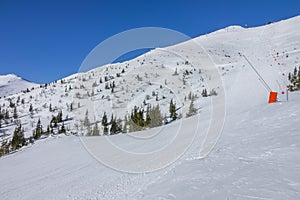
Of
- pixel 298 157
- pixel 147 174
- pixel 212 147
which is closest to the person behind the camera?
pixel 298 157

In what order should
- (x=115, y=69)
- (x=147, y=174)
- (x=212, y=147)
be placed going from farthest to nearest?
1. (x=115, y=69)
2. (x=212, y=147)
3. (x=147, y=174)

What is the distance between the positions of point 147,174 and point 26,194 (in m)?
Result: 3.74

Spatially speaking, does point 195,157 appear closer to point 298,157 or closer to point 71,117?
point 298,157

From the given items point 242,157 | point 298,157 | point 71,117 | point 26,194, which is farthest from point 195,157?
point 71,117

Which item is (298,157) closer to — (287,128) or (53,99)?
(287,128)

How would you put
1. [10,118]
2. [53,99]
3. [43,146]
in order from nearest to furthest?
[43,146], [10,118], [53,99]

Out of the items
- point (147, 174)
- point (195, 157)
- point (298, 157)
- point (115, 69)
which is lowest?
point (147, 174)

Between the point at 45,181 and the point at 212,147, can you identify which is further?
the point at 45,181

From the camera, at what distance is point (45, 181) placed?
23.1 feet

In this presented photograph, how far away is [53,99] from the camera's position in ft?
160

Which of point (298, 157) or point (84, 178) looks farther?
point (84, 178)

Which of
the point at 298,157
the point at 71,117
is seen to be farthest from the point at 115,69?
the point at 298,157

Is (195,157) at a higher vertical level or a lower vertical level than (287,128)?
lower

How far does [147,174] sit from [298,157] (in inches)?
133
